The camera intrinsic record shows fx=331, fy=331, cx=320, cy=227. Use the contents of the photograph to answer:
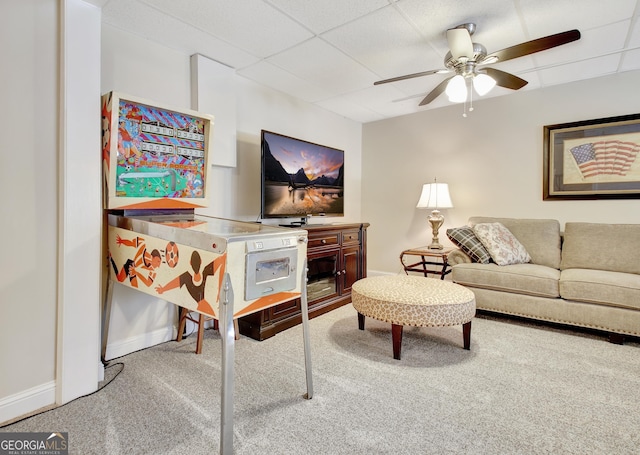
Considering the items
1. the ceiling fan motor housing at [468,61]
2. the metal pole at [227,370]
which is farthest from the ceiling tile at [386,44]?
the metal pole at [227,370]

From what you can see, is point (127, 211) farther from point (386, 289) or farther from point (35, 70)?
point (386, 289)

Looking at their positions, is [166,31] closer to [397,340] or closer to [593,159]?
[397,340]

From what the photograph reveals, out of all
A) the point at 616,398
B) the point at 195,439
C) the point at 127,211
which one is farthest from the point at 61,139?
the point at 616,398

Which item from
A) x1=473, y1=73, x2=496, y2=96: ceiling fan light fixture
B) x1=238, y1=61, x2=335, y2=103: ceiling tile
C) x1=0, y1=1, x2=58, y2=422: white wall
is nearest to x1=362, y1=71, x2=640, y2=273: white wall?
x1=238, y1=61, x2=335, y2=103: ceiling tile

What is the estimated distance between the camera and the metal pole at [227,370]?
128cm

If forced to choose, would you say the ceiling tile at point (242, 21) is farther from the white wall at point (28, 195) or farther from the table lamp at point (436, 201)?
the table lamp at point (436, 201)

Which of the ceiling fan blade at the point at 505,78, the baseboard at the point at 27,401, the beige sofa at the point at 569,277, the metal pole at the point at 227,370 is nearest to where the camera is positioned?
the metal pole at the point at 227,370

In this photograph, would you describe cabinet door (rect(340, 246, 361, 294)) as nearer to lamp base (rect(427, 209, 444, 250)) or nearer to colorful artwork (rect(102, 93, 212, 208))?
lamp base (rect(427, 209, 444, 250))

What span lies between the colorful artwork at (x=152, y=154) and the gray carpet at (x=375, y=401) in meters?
1.07

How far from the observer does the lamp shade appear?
3.77 m

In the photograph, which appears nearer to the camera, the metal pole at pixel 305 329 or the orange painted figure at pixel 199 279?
the orange painted figure at pixel 199 279

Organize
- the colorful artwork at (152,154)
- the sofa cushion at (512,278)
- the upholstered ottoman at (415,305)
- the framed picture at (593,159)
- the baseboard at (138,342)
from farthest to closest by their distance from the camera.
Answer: the framed picture at (593,159)
the sofa cushion at (512,278)
the baseboard at (138,342)
the upholstered ottoman at (415,305)
the colorful artwork at (152,154)

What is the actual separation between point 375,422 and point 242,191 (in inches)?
88.4

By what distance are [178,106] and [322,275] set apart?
195 cm
